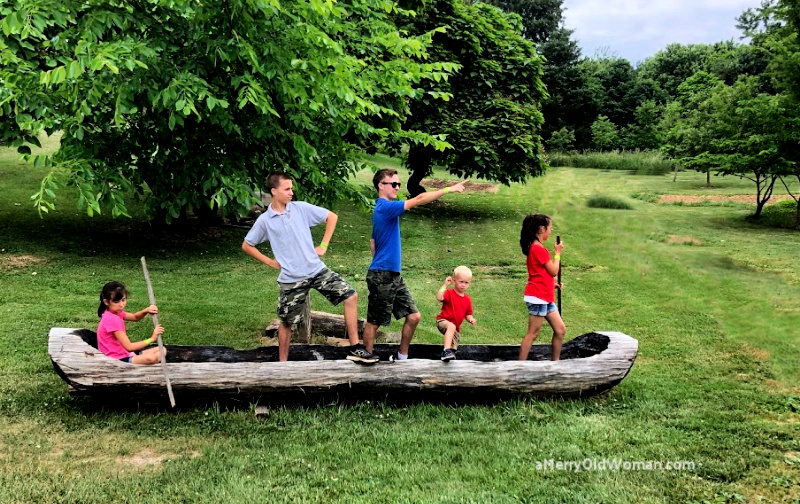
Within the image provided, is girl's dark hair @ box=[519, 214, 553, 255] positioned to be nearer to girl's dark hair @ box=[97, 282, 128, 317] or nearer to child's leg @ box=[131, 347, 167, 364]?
child's leg @ box=[131, 347, 167, 364]

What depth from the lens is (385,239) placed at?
655cm

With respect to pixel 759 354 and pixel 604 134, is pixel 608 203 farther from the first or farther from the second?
pixel 604 134

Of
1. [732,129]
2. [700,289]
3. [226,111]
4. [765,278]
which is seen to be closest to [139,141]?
[226,111]

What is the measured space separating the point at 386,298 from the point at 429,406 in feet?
3.87

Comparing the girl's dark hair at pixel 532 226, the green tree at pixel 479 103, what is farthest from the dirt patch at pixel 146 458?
the green tree at pixel 479 103

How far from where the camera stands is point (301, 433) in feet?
18.7

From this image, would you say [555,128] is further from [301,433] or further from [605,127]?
[301,433]

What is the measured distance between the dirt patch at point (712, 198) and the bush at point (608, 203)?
6.68 ft

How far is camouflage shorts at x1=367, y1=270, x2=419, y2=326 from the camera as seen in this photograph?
661cm

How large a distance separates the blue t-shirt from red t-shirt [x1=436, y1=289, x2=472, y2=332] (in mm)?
737

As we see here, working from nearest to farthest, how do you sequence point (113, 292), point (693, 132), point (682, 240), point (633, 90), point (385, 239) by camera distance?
point (113, 292) → point (385, 239) → point (682, 240) → point (693, 132) → point (633, 90)

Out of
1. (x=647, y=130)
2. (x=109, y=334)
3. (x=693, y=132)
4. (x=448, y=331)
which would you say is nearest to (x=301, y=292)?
(x=448, y=331)

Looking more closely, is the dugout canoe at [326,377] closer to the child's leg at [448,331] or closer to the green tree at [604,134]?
the child's leg at [448,331]

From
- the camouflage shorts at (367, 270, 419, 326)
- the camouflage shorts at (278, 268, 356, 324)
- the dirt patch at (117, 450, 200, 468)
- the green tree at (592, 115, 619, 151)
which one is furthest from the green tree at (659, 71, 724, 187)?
the dirt patch at (117, 450, 200, 468)
